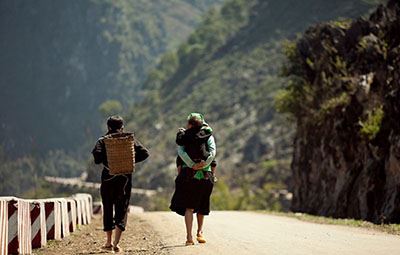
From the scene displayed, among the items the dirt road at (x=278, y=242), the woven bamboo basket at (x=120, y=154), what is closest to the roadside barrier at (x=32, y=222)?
the woven bamboo basket at (x=120, y=154)

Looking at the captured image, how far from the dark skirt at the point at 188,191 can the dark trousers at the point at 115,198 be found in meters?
0.79

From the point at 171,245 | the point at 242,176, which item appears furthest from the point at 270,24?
the point at 171,245

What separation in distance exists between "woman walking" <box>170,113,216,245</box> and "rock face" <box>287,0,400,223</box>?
990cm

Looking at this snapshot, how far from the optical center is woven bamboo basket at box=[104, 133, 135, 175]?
11398 millimetres

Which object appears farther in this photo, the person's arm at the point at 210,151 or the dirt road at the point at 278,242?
the person's arm at the point at 210,151

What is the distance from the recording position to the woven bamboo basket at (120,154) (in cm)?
1140

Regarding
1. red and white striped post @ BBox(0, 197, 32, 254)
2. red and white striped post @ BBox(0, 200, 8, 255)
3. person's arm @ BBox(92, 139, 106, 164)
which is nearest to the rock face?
person's arm @ BBox(92, 139, 106, 164)

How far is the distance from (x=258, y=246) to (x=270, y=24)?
174 metres

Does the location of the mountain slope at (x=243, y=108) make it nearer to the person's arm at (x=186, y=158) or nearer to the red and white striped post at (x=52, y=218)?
the red and white striped post at (x=52, y=218)

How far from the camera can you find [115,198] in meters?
11.6

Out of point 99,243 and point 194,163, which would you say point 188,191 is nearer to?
point 194,163

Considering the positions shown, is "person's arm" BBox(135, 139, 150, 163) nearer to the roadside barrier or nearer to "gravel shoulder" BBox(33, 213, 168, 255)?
"gravel shoulder" BBox(33, 213, 168, 255)

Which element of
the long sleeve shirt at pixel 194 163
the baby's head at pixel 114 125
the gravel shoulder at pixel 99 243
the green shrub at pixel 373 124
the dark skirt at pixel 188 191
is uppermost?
the green shrub at pixel 373 124

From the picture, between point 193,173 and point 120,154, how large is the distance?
1.21 meters
